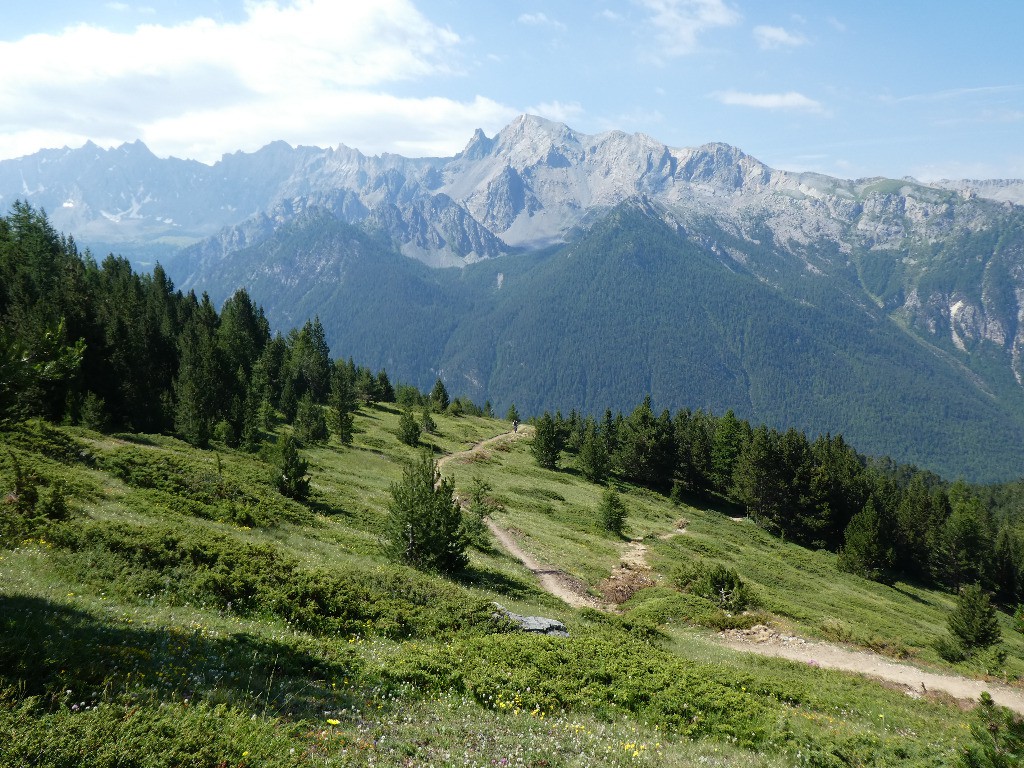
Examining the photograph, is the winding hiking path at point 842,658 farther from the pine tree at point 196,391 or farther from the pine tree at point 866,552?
the pine tree at point 866,552

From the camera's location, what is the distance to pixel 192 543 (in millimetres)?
18000

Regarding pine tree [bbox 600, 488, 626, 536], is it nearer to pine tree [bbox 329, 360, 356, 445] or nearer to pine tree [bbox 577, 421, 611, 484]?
pine tree [bbox 577, 421, 611, 484]

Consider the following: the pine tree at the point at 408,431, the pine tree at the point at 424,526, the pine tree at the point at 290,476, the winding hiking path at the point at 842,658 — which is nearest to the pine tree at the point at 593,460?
the pine tree at the point at 408,431

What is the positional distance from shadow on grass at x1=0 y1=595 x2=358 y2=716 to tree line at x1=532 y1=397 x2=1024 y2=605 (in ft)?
215

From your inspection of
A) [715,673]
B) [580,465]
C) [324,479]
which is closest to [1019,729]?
[715,673]

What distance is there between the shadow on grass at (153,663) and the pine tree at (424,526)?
41.5 feet

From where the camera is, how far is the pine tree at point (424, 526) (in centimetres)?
2653

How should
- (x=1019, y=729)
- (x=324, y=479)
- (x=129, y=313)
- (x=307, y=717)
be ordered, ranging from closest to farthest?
(x=1019, y=729) → (x=307, y=717) → (x=324, y=479) → (x=129, y=313)

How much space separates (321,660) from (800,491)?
274 feet

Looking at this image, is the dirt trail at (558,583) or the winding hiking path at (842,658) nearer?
the winding hiking path at (842,658)

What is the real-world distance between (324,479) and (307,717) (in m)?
36.3

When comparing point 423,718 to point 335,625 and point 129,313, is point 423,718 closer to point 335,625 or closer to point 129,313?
point 335,625

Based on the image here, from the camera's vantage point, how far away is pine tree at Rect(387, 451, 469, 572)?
87.0 feet

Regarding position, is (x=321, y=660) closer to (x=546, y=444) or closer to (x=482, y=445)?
(x=546, y=444)
